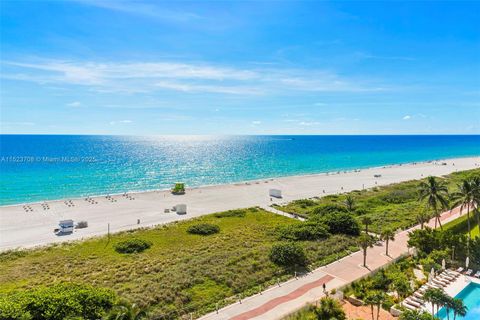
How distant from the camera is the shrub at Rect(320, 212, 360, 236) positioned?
136 feet

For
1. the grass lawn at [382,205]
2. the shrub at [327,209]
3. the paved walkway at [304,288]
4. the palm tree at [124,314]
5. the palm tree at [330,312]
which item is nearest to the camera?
the palm tree at [124,314]

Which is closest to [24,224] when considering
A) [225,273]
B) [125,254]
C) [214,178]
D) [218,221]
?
[125,254]

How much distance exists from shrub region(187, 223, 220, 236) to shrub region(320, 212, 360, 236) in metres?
15.1

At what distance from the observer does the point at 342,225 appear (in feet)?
137

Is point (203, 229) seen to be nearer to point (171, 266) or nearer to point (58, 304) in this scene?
point (171, 266)

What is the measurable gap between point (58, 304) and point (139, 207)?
40748mm

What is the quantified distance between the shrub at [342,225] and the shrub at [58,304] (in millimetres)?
29217

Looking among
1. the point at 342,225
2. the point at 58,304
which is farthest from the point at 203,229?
the point at 58,304

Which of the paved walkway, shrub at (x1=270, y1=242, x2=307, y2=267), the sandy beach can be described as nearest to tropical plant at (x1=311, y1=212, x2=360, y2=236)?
the paved walkway

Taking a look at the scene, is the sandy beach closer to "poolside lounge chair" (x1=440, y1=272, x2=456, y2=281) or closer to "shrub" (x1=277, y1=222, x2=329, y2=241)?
"shrub" (x1=277, y1=222, x2=329, y2=241)

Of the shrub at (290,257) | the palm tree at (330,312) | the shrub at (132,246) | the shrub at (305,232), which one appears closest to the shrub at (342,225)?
the shrub at (305,232)

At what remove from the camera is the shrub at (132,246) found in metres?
37.0

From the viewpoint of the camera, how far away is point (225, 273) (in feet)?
97.5

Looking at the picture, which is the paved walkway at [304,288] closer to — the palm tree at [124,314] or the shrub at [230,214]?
the palm tree at [124,314]
